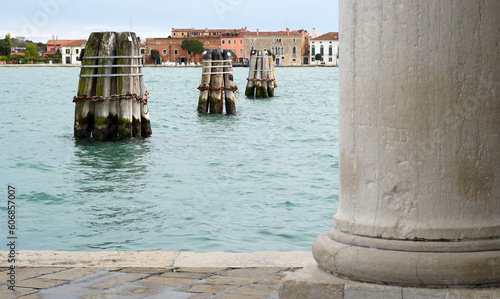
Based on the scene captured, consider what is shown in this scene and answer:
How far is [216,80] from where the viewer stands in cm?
2192

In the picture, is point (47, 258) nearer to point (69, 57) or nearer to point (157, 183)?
point (157, 183)

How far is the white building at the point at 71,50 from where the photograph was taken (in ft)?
375

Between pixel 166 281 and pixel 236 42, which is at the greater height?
pixel 236 42

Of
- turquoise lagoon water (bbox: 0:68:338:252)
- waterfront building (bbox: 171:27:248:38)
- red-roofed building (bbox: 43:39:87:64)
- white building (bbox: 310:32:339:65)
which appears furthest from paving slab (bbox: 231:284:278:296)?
white building (bbox: 310:32:339:65)

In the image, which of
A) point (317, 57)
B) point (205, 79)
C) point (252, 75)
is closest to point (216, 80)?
point (205, 79)

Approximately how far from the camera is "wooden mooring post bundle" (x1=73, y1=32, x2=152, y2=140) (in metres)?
13.8

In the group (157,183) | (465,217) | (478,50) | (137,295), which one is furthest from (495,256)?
(157,183)

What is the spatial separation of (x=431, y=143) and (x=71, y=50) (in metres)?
121

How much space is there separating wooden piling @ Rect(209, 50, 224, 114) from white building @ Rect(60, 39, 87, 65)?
84.7 meters

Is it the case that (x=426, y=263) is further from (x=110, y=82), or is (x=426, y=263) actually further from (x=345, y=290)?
(x=110, y=82)

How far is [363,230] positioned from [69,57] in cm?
13570

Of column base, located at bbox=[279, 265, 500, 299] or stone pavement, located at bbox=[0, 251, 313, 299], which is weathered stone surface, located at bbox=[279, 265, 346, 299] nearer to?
column base, located at bbox=[279, 265, 500, 299]

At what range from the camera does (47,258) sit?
13.8 ft

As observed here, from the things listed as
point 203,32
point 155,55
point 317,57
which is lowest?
point 317,57
